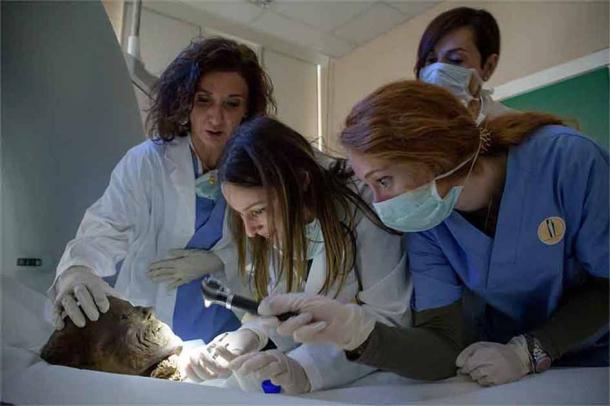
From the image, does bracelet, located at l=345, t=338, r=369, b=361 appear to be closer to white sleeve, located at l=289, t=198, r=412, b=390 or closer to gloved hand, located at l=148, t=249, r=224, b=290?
white sleeve, located at l=289, t=198, r=412, b=390

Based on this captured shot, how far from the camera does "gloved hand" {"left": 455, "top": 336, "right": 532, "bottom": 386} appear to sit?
0.66 metres

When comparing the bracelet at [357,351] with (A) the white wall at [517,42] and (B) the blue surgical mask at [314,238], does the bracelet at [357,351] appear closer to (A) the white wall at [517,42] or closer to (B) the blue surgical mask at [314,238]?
(B) the blue surgical mask at [314,238]

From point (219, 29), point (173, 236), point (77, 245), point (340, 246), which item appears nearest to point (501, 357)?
point (340, 246)

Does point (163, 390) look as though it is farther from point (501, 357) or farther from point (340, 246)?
point (501, 357)

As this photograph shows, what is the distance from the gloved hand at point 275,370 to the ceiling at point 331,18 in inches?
44.0

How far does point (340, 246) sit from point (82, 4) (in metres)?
0.94

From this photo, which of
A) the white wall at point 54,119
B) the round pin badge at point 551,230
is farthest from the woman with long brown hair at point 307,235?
the white wall at point 54,119

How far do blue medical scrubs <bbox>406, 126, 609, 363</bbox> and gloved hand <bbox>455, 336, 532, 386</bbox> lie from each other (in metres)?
0.10

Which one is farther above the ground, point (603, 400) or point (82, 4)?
point (82, 4)

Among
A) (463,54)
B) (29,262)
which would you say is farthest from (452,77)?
(29,262)

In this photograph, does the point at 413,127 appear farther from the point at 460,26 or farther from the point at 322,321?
the point at 460,26

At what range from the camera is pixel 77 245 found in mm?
867

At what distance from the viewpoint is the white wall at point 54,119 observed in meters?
0.89

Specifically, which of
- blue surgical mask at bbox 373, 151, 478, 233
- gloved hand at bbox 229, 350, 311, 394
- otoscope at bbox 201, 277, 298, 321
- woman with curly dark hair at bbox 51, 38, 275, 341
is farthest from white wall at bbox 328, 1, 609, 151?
gloved hand at bbox 229, 350, 311, 394
